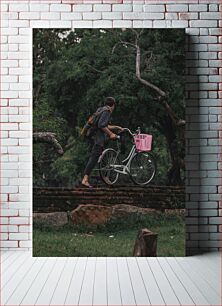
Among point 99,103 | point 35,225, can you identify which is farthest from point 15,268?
point 99,103

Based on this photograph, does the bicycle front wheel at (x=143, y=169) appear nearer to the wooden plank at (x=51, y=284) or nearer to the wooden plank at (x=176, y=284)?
the wooden plank at (x=176, y=284)

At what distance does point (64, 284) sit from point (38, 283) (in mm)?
206

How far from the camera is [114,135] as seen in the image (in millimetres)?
6578

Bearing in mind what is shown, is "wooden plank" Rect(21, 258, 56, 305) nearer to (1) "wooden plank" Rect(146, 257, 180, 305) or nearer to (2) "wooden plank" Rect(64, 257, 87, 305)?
(2) "wooden plank" Rect(64, 257, 87, 305)

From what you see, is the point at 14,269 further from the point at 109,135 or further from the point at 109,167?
the point at 109,135

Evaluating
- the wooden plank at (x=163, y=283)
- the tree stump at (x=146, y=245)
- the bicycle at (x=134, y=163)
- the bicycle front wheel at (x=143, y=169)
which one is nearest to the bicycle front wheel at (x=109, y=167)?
the bicycle at (x=134, y=163)

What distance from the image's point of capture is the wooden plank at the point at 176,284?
4824 mm

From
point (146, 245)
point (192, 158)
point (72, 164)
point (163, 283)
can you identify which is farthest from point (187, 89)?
point (163, 283)

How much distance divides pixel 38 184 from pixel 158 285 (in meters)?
1.85

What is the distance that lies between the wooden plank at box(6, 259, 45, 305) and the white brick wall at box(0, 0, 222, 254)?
0.62 m

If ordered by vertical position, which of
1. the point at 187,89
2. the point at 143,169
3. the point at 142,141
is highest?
the point at 187,89

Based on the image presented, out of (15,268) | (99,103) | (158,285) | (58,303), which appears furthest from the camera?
(99,103)

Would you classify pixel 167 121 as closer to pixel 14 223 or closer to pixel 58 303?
pixel 14 223

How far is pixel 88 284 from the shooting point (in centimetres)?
532
